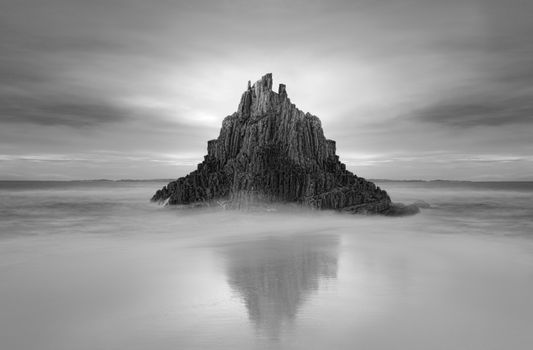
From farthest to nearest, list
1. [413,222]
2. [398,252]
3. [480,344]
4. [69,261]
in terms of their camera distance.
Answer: [413,222], [398,252], [69,261], [480,344]

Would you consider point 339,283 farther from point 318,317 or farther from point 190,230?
point 190,230

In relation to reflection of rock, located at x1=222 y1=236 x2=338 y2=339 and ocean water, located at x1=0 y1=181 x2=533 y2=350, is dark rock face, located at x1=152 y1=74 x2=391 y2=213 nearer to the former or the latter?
ocean water, located at x1=0 y1=181 x2=533 y2=350

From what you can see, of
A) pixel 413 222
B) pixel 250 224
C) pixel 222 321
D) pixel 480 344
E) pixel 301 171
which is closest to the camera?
pixel 480 344

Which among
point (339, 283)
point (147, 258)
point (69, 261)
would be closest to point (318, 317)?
point (339, 283)

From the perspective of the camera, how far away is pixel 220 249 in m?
14.1

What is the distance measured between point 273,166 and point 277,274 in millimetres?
18015

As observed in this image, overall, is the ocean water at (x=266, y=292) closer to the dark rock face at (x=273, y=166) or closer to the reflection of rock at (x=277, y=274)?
the reflection of rock at (x=277, y=274)

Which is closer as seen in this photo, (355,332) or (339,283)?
(355,332)

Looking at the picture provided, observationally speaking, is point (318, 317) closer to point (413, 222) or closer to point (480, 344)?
point (480, 344)

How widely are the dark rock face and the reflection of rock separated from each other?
10937 millimetres

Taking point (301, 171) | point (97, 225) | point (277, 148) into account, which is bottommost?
point (97, 225)

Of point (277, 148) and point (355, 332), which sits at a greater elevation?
point (277, 148)

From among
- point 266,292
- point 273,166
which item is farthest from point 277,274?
point 273,166

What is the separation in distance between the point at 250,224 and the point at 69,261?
11.4 metres
